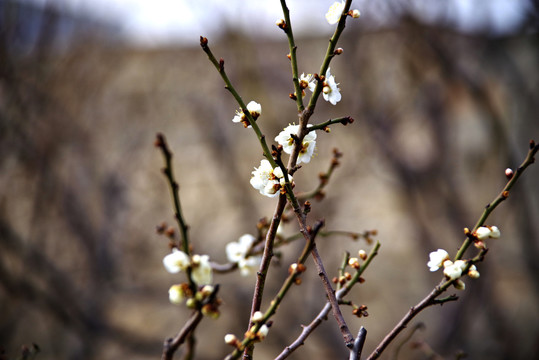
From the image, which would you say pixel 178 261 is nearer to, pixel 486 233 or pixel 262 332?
pixel 262 332

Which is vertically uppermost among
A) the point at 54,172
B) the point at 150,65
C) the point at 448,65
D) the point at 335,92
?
the point at 150,65

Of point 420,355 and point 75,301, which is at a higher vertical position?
point 75,301

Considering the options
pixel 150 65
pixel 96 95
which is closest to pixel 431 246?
pixel 96 95

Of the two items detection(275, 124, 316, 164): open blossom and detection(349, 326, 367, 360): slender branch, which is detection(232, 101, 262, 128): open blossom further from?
detection(349, 326, 367, 360): slender branch

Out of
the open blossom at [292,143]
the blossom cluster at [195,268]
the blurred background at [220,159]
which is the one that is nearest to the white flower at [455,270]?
the open blossom at [292,143]

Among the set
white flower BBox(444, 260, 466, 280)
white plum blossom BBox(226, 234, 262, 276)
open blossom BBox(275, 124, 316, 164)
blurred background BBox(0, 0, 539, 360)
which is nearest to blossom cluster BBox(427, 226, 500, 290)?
white flower BBox(444, 260, 466, 280)

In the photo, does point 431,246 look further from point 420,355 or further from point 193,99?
point 193,99
